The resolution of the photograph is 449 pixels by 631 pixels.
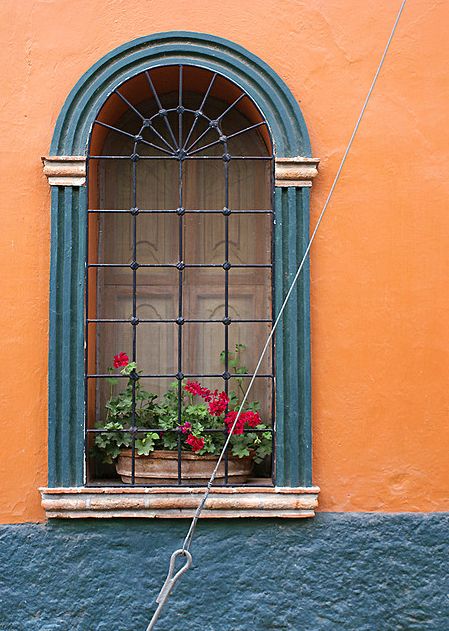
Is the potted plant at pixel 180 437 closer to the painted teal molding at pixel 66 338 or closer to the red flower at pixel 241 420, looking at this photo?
the red flower at pixel 241 420

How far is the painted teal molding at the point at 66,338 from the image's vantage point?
3.99m

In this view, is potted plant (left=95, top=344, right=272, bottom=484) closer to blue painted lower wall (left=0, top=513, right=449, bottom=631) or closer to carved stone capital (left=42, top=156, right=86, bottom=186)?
blue painted lower wall (left=0, top=513, right=449, bottom=631)

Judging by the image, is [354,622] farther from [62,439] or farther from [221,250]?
[221,250]

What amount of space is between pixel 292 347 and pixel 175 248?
0.94m

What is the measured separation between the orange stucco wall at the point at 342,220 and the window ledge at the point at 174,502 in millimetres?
144

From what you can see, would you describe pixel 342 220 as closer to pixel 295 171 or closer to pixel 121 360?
pixel 295 171

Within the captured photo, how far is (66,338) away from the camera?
13.2 feet

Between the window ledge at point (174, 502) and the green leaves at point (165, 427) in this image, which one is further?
the green leaves at point (165, 427)

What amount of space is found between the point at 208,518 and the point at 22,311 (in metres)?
1.36

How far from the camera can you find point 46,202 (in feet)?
13.4

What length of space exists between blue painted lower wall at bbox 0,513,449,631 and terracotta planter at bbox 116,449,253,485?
211mm

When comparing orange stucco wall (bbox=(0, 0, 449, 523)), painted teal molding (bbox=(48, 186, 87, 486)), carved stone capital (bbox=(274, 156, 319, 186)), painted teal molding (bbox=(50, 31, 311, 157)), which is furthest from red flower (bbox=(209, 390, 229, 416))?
painted teal molding (bbox=(50, 31, 311, 157))

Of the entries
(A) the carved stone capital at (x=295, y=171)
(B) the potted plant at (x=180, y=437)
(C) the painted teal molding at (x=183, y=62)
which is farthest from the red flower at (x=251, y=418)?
(C) the painted teal molding at (x=183, y=62)

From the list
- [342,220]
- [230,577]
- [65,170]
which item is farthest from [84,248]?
[230,577]
